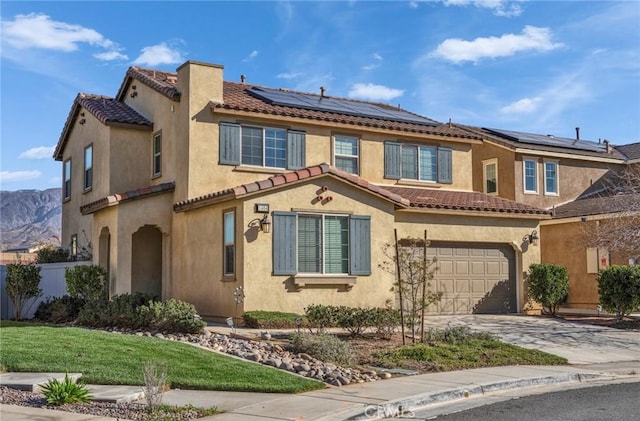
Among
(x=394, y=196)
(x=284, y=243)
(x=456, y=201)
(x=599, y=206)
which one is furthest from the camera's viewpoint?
(x=599, y=206)

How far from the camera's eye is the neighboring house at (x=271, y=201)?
18109 mm

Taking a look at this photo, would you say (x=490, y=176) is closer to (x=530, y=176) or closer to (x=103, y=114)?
(x=530, y=176)

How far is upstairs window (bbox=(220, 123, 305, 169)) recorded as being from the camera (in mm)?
20594

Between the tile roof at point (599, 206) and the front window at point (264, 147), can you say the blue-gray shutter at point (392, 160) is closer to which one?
the front window at point (264, 147)

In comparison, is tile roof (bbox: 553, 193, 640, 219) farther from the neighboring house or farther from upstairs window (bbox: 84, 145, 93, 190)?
upstairs window (bbox: 84, 145, 93, 190)

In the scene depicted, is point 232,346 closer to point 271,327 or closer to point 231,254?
point 271,327

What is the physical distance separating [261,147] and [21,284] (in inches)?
325

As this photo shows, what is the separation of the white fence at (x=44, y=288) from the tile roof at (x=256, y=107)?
6346mm

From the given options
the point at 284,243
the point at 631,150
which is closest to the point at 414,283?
the point at 284,243

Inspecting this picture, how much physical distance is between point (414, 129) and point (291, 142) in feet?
14.7

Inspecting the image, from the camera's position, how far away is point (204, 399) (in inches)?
389

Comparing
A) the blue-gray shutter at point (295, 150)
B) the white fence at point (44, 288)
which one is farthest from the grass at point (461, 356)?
the white fence at point (44, 288)

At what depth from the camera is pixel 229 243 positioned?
1833cm

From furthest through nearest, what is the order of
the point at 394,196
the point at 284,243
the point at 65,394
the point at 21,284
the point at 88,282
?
the point at 21,284
the point at 394,196
the point at 88,282
the point at 284,243
the point at 65,394
